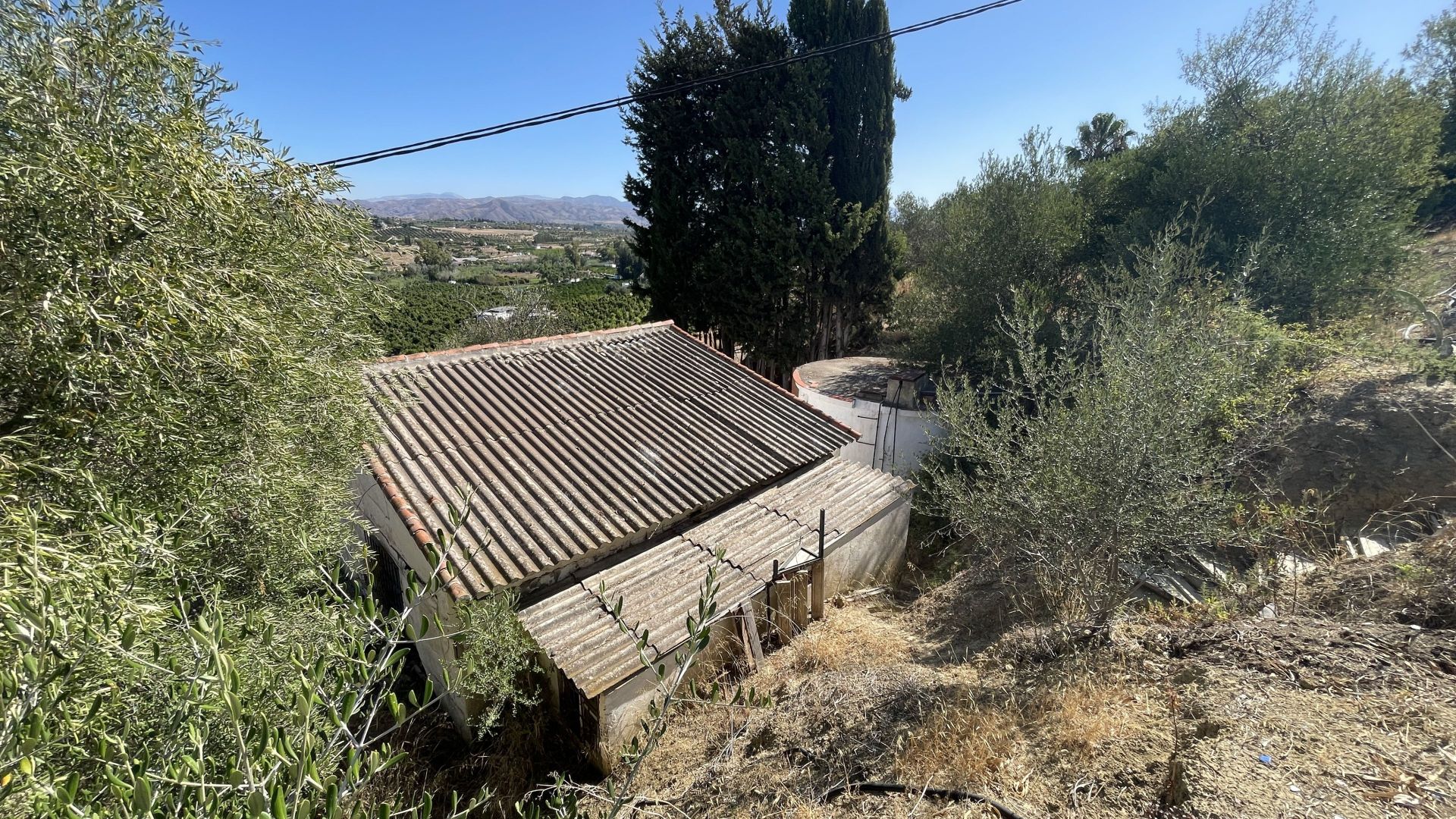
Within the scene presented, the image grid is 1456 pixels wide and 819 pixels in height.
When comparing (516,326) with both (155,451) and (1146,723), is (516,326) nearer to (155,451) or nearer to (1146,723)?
(155,451)

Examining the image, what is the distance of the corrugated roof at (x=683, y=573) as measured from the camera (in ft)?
18.7

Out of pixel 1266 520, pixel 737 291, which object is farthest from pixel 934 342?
pixel 1266 520

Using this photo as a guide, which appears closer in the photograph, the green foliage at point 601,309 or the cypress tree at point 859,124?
the cypress tree at point 859,124

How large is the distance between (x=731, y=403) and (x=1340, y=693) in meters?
8.05

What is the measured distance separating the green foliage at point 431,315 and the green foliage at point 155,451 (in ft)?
50.7

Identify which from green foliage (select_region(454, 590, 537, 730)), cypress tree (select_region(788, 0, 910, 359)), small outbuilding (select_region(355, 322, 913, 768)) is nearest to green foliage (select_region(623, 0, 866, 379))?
cypress tree (select_region(788, 0, 910, 359))

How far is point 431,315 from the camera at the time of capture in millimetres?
23625

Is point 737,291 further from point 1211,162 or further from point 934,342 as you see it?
point 1211,162

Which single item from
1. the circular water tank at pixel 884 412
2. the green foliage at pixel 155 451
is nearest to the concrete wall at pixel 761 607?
the circular water tank at pixel 884 412

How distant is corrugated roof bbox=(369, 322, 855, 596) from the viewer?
6574mm

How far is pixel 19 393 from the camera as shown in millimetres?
2797

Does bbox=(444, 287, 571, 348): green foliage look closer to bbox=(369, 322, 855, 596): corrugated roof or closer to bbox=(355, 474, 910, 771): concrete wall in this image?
bbox=(369, 322, 855, 596): corrugated roof

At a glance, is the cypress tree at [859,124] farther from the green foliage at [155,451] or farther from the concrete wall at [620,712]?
the green foliage at [155,451]

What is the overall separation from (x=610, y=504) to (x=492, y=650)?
90.6 inches
